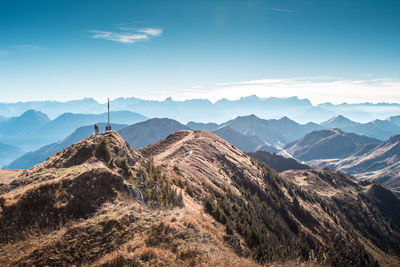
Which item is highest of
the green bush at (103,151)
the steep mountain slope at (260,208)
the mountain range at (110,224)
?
the green bush at (103,151)

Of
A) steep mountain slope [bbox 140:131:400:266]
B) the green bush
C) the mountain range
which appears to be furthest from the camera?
steep mountain slope [bbox 140:131:400:266]

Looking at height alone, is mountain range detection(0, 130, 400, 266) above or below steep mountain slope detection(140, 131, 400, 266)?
above

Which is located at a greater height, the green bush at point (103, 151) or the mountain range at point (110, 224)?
the green bush at point (103, 151)

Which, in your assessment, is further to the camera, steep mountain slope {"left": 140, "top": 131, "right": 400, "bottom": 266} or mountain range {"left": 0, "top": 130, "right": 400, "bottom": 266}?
steep mountain slope {"left": 140, "top": 131, "right": 400, "bottom": 266}

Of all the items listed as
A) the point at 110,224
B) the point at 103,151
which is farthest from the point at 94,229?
the point at 103,151

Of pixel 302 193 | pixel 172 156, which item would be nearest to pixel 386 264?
pixel 302 193

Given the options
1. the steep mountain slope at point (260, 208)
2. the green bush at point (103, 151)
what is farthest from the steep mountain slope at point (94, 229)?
the steep mountain slope at point (260, 208)

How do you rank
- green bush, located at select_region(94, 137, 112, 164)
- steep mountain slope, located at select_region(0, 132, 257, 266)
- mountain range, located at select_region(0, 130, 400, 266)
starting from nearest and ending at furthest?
steep mountain slope, located at select_region(0, 132, 257, 266) < mountain range, located at select_region(0, 130, 400, 266) < green bush, located at select_region(94, 137, 112, 164)

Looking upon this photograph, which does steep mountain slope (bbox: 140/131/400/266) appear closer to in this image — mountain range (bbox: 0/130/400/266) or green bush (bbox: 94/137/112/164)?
mountain range (bbox: 0/130/400/266)

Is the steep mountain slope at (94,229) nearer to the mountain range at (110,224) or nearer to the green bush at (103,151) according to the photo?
the mountain range at (110,224)

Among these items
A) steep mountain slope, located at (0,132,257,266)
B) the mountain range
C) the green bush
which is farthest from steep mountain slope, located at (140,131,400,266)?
the green bush

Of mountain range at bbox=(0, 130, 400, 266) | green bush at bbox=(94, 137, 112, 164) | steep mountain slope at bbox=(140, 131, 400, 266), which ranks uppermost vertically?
green bush at bbox=(94, 137, 112, 164)

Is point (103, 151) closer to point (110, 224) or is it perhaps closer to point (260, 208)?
point (110, 224)

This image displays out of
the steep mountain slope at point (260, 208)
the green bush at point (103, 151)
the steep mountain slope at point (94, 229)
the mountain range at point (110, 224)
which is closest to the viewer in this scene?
the steep mountain slope at point (94, 229)
